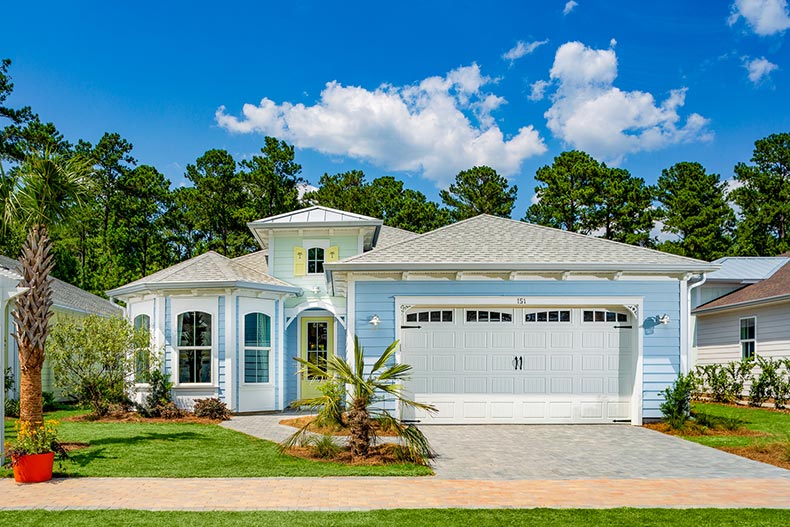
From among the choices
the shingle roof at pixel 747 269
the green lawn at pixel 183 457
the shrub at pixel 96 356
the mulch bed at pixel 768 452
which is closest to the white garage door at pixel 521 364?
the mulch bed at pixel 768 452

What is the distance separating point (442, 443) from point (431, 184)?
28.3m

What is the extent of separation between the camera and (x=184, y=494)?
727 centimetres

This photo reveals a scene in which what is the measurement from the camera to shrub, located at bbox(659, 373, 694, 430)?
12.5 metres

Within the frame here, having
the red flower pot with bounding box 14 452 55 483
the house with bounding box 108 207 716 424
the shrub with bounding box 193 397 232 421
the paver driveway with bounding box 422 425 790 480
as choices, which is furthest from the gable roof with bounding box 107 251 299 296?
the red flower pot with bounding box 14 452 55 483

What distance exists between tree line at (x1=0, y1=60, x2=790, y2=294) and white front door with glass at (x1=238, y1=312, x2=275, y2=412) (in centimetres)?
1633

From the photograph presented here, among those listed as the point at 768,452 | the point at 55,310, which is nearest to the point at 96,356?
the point at 55,310

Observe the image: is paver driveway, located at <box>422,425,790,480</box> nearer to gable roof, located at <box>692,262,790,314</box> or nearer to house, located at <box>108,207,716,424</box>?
house, located at <box>108,207,716,424</box>

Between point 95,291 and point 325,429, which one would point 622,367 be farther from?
point 95,291

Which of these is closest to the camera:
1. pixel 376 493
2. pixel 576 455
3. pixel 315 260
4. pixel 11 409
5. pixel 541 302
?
pixel 376 493

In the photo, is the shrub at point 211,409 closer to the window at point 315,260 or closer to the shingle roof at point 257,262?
the window at point 315,260

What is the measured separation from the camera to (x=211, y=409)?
14062 mm

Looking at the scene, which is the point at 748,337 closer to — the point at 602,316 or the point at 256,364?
the point at 602,316

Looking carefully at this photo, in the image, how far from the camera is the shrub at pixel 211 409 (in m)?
14.1

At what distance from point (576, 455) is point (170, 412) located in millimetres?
8898
